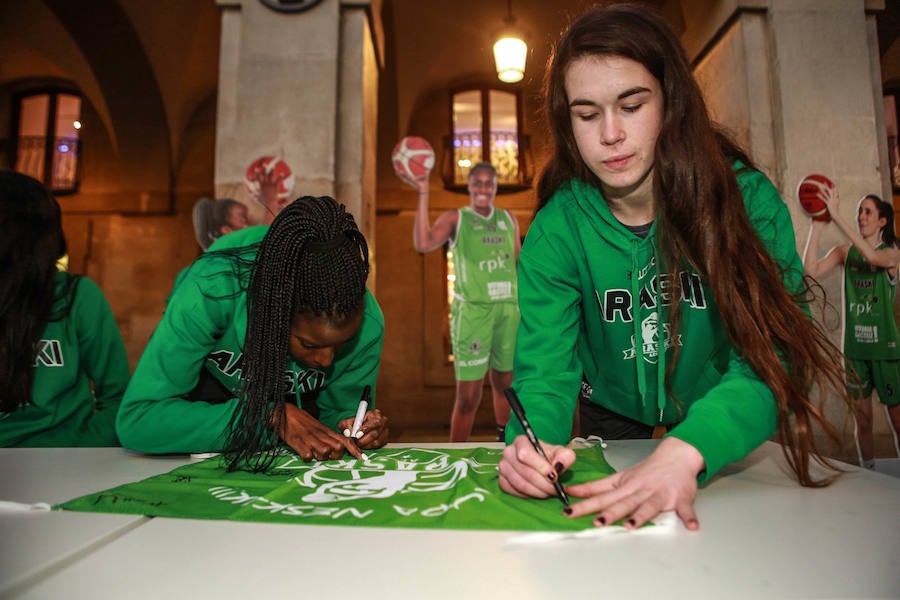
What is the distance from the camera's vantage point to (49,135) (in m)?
10.5

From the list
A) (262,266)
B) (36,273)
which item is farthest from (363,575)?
(36,273)

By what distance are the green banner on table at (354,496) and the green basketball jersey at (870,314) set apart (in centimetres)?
394

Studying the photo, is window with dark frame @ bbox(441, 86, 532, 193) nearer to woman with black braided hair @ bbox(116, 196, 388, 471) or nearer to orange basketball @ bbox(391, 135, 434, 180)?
orange basketball @ bbox(391, 135, 434, 180)

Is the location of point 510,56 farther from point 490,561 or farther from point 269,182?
point 490,561

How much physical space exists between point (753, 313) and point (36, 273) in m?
2.31

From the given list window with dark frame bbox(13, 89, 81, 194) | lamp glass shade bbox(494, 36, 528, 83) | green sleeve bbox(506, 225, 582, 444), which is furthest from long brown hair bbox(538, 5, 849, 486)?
window with dark frame bbox(13, 89, 81, 194)

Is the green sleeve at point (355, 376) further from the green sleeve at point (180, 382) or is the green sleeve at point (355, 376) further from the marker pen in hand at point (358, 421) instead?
the green sleeve at point (180, 382)

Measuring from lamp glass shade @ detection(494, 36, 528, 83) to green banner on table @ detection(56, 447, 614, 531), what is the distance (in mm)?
5116

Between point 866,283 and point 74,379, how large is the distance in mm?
5082

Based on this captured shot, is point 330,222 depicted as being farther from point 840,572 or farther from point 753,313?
point 840,572

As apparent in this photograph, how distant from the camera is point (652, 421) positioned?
1.77m

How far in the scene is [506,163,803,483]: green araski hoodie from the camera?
1.34m

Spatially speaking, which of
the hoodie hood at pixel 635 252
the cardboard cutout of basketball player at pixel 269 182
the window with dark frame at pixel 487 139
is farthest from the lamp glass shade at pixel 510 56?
the hoodie hood at pixel 635 252

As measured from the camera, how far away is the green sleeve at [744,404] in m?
1.05
